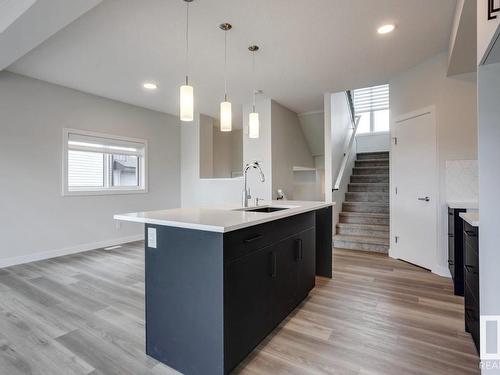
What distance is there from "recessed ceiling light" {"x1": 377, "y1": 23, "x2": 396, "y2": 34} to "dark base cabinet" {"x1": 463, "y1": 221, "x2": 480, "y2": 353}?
203 centimetres

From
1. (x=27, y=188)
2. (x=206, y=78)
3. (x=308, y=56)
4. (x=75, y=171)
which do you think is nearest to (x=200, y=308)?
(x=308, y=56)

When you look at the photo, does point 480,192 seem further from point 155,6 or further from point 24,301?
point 24,301

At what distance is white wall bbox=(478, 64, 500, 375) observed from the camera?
143cm

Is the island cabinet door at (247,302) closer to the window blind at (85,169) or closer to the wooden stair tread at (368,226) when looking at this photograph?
the wooden stair tread at (368,226)

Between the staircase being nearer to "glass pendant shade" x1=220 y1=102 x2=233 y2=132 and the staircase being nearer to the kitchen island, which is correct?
the kitchen island

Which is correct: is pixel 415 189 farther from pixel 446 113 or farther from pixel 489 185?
pixel 489 185

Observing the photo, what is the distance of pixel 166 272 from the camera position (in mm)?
1702

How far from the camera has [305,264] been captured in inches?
102

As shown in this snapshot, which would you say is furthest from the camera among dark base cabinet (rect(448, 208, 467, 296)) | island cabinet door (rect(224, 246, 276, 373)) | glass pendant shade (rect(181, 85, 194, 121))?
dark base cabinet (rect(448, 208, 467, 296))

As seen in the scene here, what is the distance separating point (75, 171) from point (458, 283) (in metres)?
5.49

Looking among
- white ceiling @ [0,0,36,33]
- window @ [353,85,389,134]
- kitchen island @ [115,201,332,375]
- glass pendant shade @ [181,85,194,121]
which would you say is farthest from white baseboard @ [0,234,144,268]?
window @ [353,85,389,134]

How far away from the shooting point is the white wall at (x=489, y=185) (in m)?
1.43

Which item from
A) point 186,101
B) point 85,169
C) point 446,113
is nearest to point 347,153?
point 446,113

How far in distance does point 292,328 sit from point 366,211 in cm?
360
